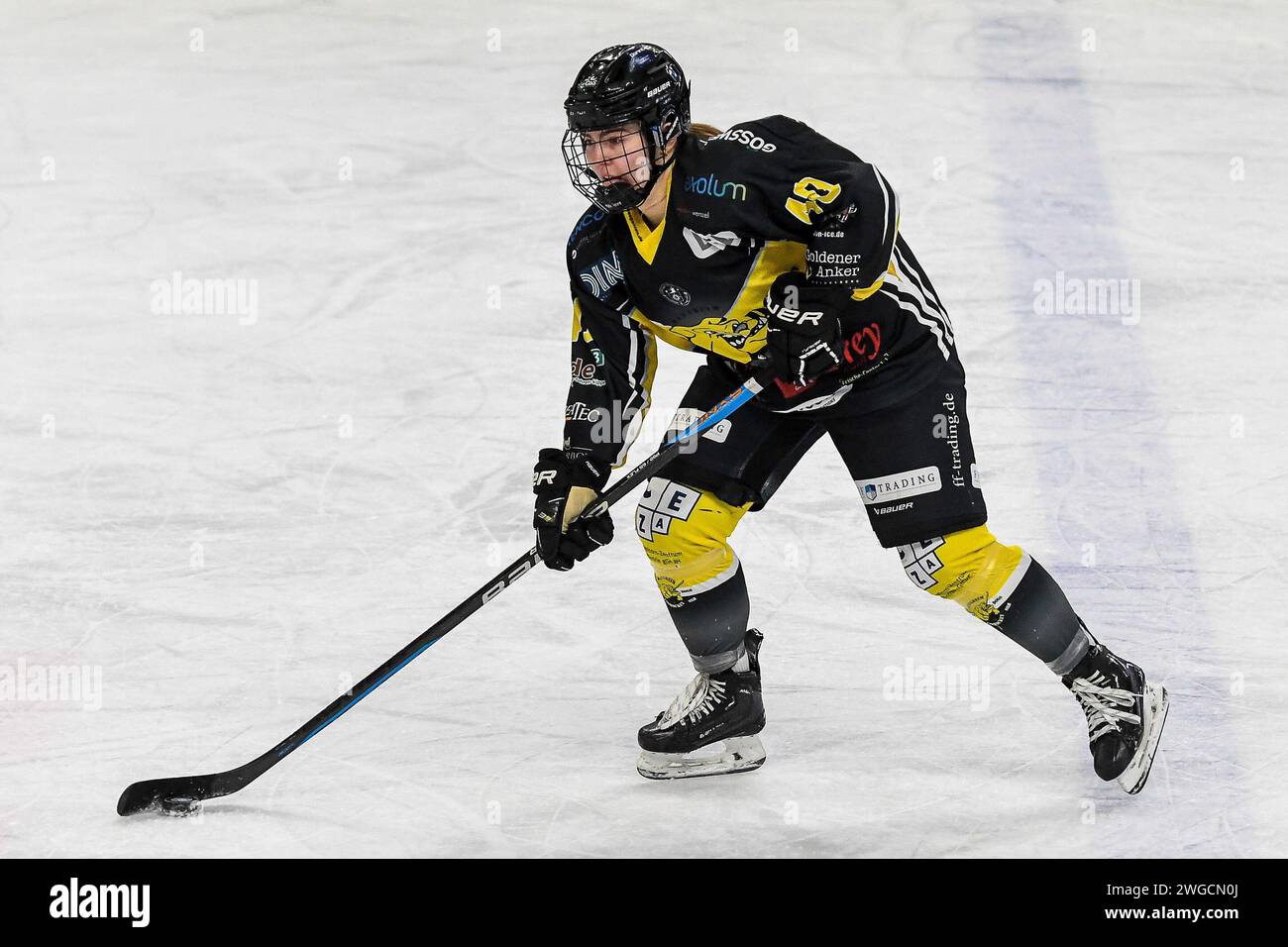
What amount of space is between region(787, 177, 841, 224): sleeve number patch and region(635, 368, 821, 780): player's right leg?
46 centimetres

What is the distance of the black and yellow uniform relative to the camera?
286 centimetres

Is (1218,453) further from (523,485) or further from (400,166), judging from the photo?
(400,166)

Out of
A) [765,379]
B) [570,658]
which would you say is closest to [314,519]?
[570,658]

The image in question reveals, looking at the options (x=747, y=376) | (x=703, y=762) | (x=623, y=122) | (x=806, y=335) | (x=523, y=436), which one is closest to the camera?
(x=623, y=122)

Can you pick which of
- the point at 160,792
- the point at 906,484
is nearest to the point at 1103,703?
the point at 906,484

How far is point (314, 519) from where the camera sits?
13.4ft

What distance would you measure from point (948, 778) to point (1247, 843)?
56cm

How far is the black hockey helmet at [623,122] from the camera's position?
2.81 meters

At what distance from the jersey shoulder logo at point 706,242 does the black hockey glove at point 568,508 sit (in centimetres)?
46

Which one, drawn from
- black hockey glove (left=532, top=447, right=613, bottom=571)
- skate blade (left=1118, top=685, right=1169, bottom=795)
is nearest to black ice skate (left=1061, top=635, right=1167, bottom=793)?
skate blade (left=1118, top=685, right=1169, bottom=795)

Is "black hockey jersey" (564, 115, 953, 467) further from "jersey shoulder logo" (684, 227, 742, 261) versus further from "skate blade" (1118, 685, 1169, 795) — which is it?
"skate blade" (1118, 685, 1169, 795)

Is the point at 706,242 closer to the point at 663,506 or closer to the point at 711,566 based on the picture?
Answer: the point at 663,506

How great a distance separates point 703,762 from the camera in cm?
324

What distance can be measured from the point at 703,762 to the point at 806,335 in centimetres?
90
